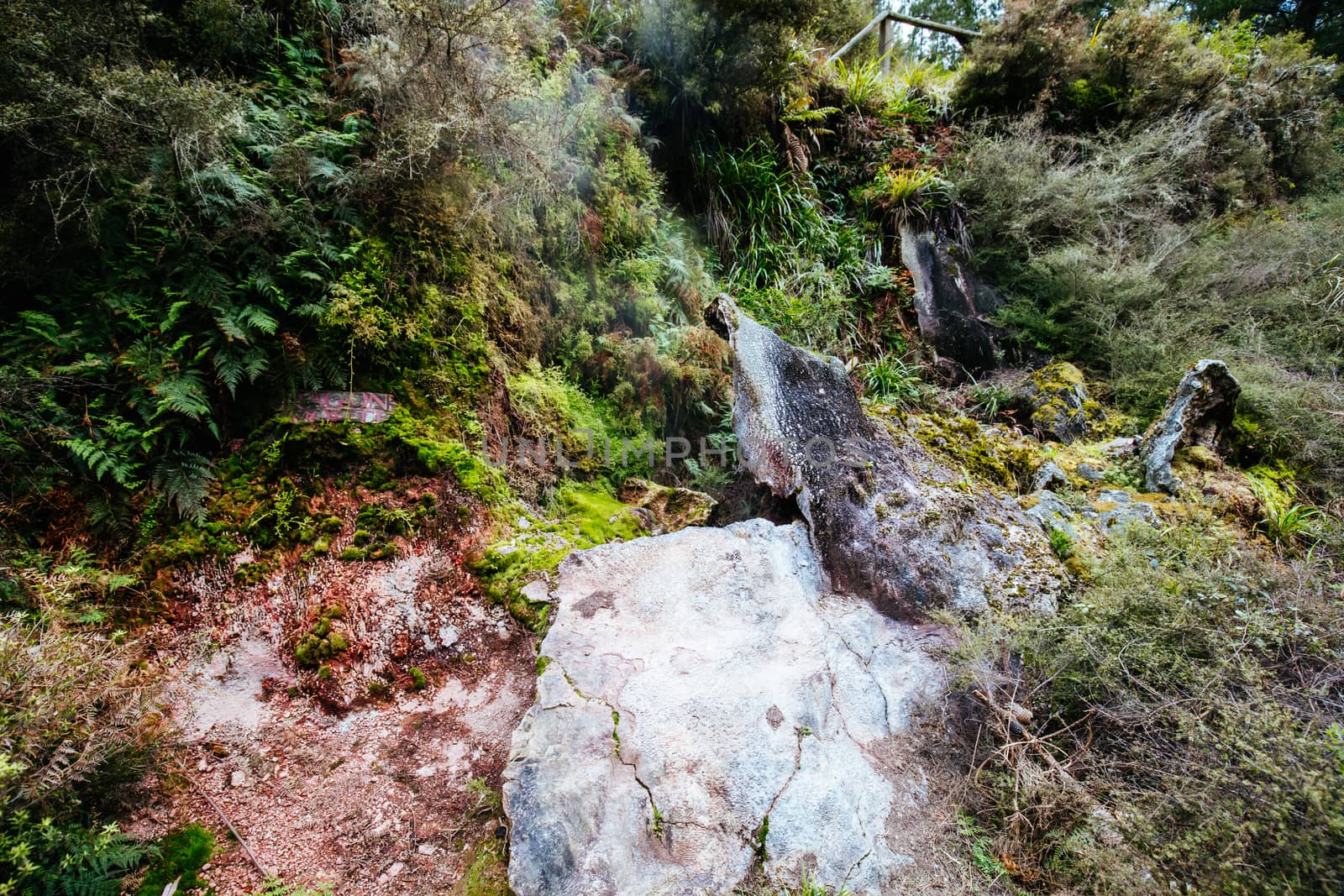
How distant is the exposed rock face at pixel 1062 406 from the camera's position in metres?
4.75

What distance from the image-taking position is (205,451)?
2527 millimetres

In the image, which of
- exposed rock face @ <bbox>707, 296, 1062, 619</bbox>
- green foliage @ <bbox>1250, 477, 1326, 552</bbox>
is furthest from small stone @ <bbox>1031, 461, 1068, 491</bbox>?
green foliage @ <bbox>1250, 477, 1326, 552</bbox>

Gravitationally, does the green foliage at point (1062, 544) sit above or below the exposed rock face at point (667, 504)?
above

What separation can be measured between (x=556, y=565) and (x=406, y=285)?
1958mm

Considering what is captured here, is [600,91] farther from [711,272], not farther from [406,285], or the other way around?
[406,285]

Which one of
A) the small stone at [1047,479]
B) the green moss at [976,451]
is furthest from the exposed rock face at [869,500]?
the small stone at [1047,479]

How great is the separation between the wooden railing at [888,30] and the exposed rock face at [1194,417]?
6341 mm

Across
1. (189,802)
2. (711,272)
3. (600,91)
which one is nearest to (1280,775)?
(189,802)

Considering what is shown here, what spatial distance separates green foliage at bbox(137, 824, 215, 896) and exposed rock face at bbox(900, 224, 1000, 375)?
686 cm

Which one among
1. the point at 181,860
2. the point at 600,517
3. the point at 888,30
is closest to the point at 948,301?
the point at 600,517

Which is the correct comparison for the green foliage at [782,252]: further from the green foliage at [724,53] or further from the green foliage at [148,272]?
the green foliage at [148,272]

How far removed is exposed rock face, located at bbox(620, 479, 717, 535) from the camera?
3648 mm

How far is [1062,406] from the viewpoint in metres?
4.82

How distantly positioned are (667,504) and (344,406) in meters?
2.14
